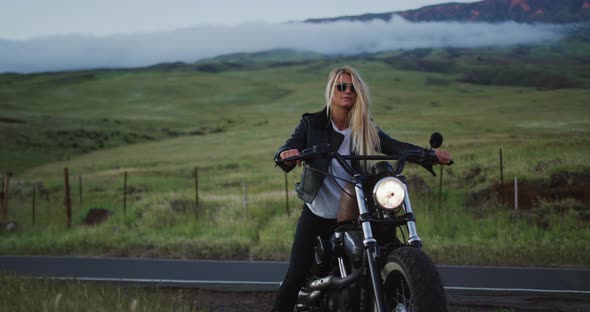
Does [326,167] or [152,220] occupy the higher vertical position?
[326,167]

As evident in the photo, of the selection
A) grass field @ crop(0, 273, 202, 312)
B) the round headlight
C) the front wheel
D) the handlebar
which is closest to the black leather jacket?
the handlebar

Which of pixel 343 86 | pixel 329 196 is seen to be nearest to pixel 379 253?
pixel 329 196

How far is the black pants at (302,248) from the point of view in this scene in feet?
18.2

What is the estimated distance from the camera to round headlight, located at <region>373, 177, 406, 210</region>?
4.62 metres

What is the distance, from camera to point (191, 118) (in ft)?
340

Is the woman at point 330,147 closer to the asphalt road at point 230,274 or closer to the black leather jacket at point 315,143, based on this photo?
the black leather jacket at point 315,143

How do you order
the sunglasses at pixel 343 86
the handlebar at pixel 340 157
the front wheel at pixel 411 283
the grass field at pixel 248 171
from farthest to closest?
the grass field at pixel 248 171, the sunglasses at pixel 343 86, the handlebar at pixel 340 157, the front wheel at pixel 411 283

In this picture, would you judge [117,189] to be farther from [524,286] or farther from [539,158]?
[524,286]

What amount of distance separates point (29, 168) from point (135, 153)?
8.39m

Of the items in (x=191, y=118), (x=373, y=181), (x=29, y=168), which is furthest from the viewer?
(x=191, y=118)

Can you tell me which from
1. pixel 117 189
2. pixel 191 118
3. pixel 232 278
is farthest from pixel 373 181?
pixel 191 118

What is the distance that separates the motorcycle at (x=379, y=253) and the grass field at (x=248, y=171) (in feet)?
23.7

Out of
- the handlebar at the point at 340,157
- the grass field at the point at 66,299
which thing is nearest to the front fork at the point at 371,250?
the handlebar at the point at 340,157

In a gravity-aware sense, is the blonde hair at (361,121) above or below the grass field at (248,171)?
above
